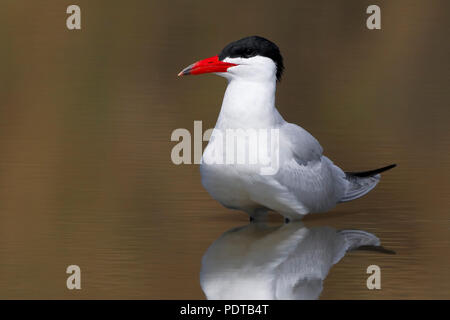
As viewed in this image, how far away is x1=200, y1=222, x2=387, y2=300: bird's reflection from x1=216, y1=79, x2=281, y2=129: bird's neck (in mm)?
766

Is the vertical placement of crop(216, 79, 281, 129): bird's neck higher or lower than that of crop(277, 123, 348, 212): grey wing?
higher

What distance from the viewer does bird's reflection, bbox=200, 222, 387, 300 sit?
6.37 metres

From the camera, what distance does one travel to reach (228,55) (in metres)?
7.80

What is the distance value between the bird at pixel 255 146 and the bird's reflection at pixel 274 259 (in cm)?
24

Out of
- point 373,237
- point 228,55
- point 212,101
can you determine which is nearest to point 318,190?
point 373,237

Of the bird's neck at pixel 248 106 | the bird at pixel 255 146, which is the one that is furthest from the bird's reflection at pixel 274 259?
the bird's neck at pixel 248 106

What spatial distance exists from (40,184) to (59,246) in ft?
5.66

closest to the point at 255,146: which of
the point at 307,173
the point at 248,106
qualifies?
the point at 248,106

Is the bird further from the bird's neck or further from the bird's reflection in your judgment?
the bird's reflection

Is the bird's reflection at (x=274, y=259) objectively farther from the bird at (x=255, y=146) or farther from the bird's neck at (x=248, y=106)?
the bird's neck at (x=248, y=106)

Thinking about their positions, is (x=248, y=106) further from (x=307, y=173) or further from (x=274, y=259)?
(x=274, y=259)

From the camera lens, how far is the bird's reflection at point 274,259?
6371 millimetres

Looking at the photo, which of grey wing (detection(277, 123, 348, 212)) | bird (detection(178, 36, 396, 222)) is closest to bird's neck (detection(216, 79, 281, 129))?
bird (detection(178, 36, 396, 222))

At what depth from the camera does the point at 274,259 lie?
7.04 m
